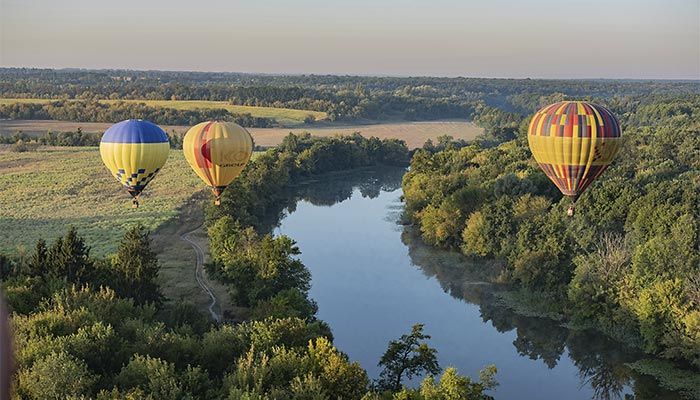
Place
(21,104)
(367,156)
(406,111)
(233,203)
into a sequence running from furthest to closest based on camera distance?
1. (406,111)
2. (21,104)
3. (367,156)
4. (233,203)

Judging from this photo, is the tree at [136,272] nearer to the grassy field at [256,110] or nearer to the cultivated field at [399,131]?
the cultivated field at [399,131]

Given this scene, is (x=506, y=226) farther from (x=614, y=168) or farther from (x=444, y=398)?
(x=444, y=398)

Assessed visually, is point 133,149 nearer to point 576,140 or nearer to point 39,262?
point 39,262

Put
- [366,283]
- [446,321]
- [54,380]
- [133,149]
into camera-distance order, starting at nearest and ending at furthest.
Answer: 1. [54,380]
2. [133,149]
3. [446,321]
4. [366,283]

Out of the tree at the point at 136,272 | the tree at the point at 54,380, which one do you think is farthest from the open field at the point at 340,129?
the tree at the point at 54,380

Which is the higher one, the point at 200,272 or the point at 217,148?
the point at 217,148

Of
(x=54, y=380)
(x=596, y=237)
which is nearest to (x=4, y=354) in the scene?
(x=54, y=380)

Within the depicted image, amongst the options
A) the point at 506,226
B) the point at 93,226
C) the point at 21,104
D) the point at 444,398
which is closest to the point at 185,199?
the point at 93,226
